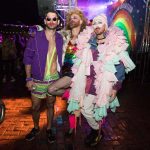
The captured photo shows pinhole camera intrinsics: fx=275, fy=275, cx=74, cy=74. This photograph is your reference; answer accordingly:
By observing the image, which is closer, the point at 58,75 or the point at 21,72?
the point at 58,75

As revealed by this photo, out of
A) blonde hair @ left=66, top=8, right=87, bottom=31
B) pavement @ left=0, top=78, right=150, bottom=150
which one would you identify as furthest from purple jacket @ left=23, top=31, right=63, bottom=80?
pavement @ left=0, top=78, right=150, bottom=150

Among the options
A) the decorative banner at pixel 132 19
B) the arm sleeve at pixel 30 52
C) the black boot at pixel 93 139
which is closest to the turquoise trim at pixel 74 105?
the black boot at pixel 93 139

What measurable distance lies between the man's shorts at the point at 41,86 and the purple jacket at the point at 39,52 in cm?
8

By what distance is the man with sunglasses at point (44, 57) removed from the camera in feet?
14.0

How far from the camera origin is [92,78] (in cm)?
422

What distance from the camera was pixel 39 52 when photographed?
427 cm

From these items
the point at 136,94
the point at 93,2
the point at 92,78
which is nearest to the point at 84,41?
the point at 92,78

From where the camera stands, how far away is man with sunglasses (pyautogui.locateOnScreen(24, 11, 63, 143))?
4.25 m

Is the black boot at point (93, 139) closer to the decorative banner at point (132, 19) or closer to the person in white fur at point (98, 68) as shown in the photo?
the person in white fur at point (98, 68)

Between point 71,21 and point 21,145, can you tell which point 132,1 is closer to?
point 71,21

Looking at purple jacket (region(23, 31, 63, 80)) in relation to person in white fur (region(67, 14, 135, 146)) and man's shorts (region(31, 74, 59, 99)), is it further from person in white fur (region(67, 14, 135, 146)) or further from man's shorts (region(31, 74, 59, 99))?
person in white fur (region(67, 14, 135, 146))

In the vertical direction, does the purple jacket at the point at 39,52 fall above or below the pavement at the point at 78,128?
above

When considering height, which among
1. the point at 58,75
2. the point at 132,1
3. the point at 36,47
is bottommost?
the point at 58,75

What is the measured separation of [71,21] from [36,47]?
0.68 metres
